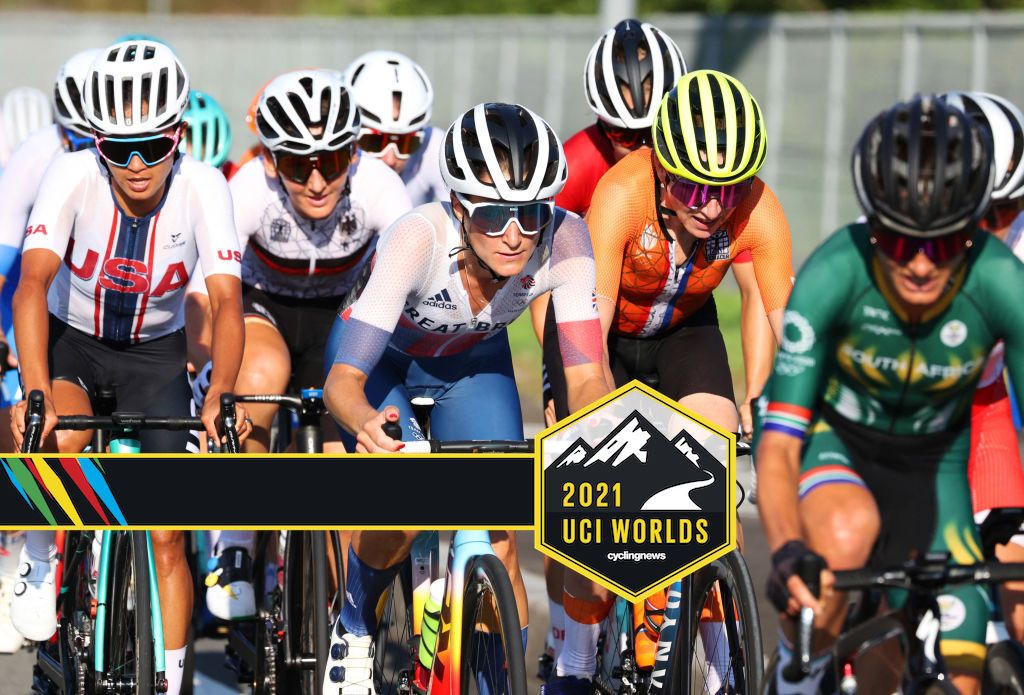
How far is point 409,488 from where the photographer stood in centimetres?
545

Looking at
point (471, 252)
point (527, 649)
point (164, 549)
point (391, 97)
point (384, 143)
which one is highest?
point (391, 97)

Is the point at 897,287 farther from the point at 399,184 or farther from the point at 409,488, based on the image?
the point at 399,184

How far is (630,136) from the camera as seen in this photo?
7.61m

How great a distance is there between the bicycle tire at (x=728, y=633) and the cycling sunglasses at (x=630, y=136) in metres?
2.41

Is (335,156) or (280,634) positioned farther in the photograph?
(335,156)

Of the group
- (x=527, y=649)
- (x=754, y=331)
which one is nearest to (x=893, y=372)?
(x=754, y=331)

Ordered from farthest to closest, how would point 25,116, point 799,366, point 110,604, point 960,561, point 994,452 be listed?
point 25,116
point 110,604
point 994,452
point 960,561
point 799,366

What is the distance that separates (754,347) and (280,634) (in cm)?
206

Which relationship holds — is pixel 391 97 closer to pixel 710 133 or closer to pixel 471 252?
pixel 710 133

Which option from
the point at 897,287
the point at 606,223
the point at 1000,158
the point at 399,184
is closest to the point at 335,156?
the point at 399,184

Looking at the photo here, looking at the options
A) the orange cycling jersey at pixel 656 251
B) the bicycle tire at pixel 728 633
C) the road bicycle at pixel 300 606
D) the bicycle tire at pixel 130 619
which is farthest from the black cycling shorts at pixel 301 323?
the bicycle tire at pixel 728 633

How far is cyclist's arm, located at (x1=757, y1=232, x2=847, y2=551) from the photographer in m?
4.49

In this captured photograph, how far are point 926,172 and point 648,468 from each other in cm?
135

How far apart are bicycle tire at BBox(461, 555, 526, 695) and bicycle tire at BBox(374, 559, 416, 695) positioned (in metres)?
0.79
